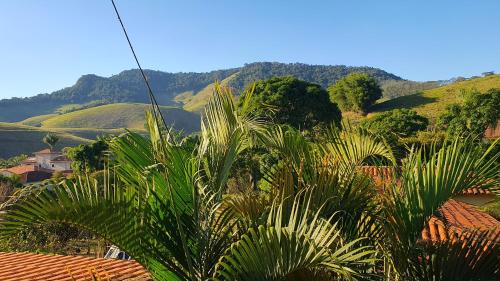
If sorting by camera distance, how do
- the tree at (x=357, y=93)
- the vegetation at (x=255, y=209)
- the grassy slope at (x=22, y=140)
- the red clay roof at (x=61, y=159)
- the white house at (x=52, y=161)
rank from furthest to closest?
the grassy slope at (x=22, y=140)
the red clay roof at (x=61, y=159)
the white house at (x=52, y=161)
the tree at (x=357, y=93)
the vegetation at (x=255, y=209)

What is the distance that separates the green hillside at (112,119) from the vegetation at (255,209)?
134 metres

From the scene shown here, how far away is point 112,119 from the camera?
481 feet

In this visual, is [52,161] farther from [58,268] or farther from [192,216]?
[192,216]

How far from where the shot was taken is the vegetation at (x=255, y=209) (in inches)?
78.9

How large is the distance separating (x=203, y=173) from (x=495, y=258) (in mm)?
1759

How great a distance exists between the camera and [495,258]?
2566 mm

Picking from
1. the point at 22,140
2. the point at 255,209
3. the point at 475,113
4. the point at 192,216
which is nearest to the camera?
the point at 192,216

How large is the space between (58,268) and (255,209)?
4234 mm

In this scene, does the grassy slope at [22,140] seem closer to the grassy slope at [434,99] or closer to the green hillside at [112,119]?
the green hillside at [112,119]

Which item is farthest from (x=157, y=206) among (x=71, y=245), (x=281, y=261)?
(x=71, y=245)

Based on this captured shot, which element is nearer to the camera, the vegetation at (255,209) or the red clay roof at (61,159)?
the vegetation at (255,209)

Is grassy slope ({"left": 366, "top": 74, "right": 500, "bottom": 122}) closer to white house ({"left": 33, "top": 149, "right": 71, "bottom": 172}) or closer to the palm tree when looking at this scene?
white house ({"left": 33, "top": 149, "right": 71, "bottom": 172})

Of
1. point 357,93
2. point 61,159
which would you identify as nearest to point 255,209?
point 357,93

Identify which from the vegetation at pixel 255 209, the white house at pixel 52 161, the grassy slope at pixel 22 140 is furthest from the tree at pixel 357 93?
the grassy slope at pixel 22 140
